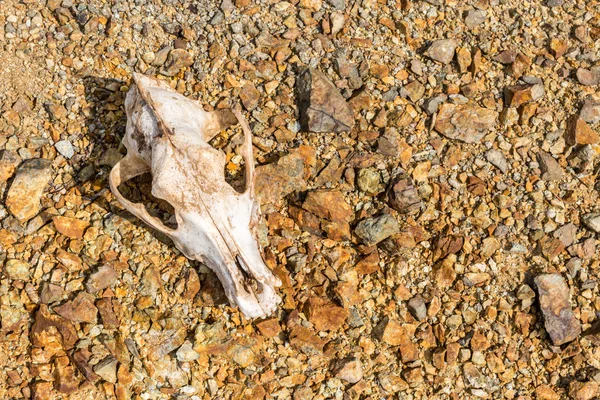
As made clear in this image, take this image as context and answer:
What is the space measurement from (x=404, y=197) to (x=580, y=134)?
Answer: 4.56 feet

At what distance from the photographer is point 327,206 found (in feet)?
15.4

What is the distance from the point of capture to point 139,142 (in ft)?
14.5

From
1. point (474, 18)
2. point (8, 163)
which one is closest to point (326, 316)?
point (8, 163)

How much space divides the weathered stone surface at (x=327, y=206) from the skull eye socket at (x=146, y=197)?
905 millimetres

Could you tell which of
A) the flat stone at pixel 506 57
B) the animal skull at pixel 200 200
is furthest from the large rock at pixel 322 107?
the flat stone at pixel 506 57

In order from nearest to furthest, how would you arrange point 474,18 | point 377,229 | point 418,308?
point 418,308
point 377,229
point 474,18

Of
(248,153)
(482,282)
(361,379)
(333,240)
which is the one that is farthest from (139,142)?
(482,282)

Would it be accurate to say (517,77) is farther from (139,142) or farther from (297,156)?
(139,142)

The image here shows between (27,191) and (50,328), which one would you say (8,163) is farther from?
(50,328)

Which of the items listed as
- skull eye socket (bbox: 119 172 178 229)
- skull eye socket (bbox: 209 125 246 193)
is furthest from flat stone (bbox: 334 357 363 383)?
skull eye socket (bbox: 119 172 178 229)

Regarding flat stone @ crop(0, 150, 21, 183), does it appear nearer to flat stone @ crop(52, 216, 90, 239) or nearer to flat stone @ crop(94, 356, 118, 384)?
flat stone @ crop(52, 216, 90, 239)

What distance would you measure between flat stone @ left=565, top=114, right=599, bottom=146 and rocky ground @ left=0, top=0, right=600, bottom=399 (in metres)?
0.02

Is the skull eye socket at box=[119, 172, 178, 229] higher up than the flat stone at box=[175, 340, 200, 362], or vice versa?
the skull eye socket at box=[119, 172, 178, 229]

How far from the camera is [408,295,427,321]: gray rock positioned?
4.49m
